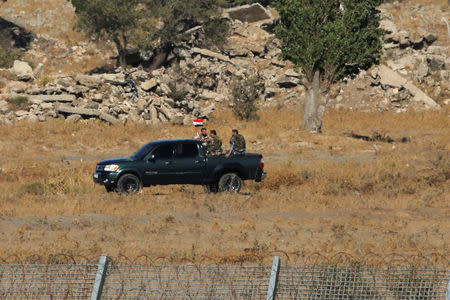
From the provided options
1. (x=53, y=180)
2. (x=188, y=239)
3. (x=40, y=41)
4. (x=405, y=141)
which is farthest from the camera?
(x=40, y=41)

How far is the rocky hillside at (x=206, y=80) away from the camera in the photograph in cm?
3919

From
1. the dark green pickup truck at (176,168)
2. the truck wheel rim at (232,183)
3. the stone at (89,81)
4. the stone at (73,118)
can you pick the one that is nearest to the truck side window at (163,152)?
the dark green pickup truck at (176,168)

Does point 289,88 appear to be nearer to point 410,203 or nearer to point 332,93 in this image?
Answer: point 332,93

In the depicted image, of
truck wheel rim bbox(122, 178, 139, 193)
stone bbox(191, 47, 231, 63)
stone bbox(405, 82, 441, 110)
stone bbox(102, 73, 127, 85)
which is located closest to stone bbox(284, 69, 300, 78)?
stone bbox(191, 47, 231, 63)

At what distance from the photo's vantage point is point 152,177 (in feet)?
68.9

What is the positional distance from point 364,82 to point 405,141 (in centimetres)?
1200

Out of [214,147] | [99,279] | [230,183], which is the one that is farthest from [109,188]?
[99,279]

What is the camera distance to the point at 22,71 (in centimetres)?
4550

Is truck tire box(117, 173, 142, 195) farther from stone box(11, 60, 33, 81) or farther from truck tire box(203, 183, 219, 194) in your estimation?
stone box(11, 60, 33, 81)

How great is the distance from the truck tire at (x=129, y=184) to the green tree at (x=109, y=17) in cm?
2899

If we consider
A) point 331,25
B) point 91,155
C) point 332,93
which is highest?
point 331,25

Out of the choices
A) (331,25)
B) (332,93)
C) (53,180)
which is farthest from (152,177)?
(332,93)

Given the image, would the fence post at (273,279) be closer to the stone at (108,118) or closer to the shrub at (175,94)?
the stone at (108,118)

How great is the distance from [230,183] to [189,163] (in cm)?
149
